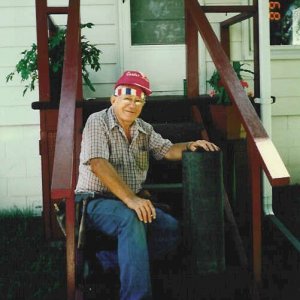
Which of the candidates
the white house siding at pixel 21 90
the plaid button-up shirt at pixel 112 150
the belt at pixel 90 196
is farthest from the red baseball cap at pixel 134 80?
the white house siding at pixel 21 90

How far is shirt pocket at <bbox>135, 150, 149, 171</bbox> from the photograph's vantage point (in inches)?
138

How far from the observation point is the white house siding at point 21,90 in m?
5.82

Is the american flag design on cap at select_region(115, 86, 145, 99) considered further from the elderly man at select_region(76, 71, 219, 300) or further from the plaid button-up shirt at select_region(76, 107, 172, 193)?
the plaid button-up shirt at select_region(76, 107, 172, 193)

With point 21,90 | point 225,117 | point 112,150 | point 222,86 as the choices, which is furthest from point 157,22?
point 112,150

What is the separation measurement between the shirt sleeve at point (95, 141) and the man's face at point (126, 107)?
5.3 inches

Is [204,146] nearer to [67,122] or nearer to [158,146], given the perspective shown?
[158,146]

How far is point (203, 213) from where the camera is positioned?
121 inches

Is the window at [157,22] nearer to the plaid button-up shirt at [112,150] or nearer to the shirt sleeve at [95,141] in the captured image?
the plaid button-up shirt at [112,150]

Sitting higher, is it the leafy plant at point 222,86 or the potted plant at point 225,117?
the leafy plant at point 222,86

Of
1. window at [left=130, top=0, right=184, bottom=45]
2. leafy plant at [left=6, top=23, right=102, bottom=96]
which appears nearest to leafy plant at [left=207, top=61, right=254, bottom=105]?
window at [left=130, top=0, right=184, bottom=45]

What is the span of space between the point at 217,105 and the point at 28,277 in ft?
7.34

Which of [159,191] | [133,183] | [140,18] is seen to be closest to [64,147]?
[133,183]

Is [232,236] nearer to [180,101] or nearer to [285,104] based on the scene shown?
[180,101]

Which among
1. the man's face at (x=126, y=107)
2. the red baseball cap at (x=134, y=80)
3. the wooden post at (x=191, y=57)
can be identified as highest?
the wooden post at (x=191, y=57)
